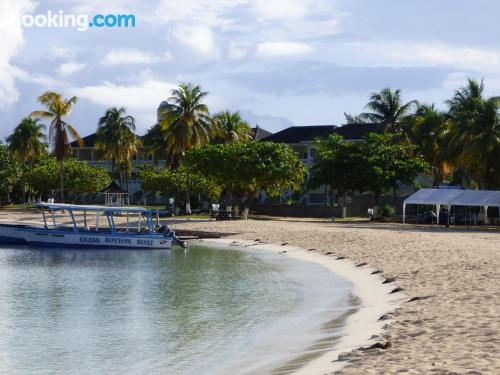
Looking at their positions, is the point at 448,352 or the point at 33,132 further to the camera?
the point at 33,132

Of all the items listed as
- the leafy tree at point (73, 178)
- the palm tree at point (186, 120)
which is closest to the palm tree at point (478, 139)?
the palm tree at point (186, 120)

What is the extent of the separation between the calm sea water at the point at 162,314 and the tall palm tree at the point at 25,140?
204 ft

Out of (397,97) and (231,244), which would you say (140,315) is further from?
(397,97)

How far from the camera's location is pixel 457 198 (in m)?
54.8

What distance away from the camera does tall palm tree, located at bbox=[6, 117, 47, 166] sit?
9294 centimetres

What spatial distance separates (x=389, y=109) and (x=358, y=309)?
2342 inches

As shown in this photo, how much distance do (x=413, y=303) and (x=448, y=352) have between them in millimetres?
6343

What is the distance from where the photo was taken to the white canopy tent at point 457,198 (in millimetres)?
53969

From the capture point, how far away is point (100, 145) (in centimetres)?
8550

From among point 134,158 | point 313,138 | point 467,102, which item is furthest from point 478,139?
point 134,158

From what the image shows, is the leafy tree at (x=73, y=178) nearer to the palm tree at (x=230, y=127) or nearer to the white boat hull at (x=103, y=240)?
the palm tree at (x=230, y=127)

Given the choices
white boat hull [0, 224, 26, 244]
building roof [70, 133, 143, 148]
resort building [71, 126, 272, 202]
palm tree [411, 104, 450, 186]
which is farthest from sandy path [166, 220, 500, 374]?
building roof [70, 133, 143, 148]

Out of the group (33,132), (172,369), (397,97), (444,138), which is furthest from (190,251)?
(33,132)

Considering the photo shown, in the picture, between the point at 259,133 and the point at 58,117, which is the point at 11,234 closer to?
the point at 58,117
